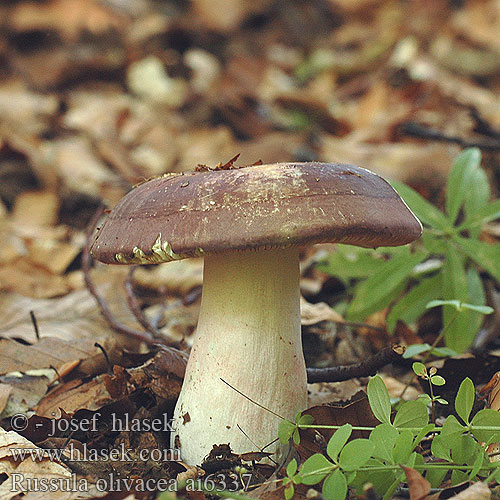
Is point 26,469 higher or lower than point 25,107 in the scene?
lower

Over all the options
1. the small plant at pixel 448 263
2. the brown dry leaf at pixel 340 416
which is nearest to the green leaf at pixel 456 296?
the small plant at pixel 448 263

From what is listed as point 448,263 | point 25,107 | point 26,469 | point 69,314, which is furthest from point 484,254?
point 25,107

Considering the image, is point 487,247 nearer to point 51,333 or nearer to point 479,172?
point 479,172

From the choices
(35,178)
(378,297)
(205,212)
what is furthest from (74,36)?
(205,212)

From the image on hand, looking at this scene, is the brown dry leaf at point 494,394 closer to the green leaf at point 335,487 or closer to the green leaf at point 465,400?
the green leaf at point 465,400

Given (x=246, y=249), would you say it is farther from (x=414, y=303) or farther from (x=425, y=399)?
(x=414, y=303)
